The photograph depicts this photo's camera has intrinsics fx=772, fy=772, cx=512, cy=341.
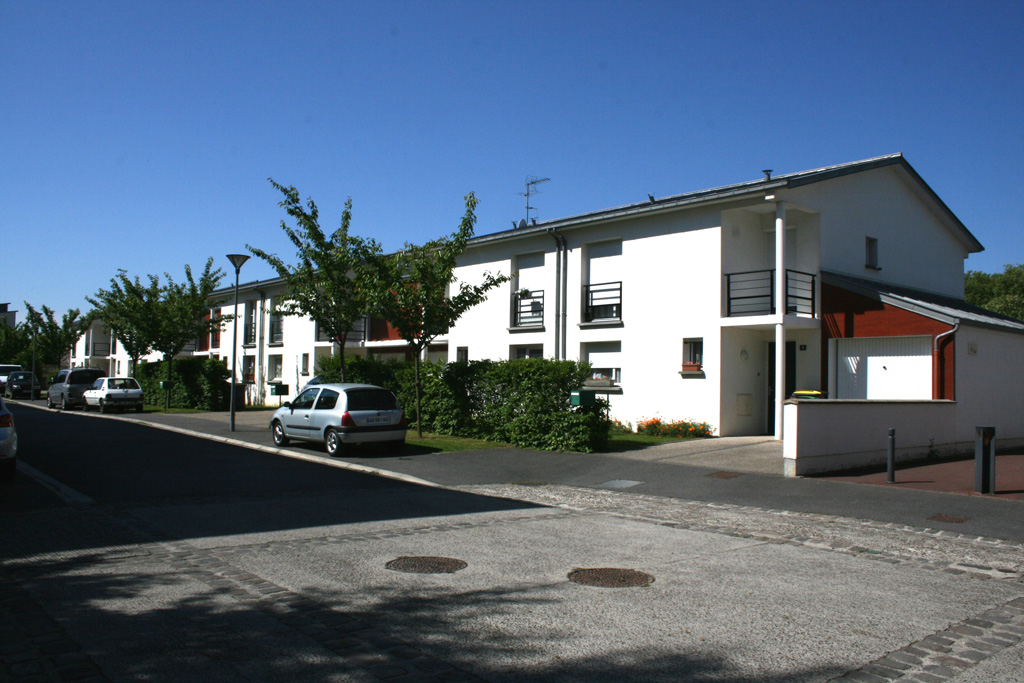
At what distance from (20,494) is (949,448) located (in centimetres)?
1705

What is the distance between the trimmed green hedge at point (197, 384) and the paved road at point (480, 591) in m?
22.9

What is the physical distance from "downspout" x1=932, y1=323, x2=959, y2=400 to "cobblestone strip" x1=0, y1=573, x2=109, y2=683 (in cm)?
1752

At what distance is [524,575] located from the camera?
6527 mm

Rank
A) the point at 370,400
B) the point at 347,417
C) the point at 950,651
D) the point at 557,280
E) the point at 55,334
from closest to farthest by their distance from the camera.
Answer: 1. the point at 950,651
2. the point at 347,417
3. the point at 370,400
4. the point at 557,280
5. the point at 55,334

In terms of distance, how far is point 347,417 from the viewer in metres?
16.0

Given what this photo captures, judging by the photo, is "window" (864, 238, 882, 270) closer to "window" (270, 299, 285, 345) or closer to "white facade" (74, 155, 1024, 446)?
"white facade" (74, 155, 1024, 446)

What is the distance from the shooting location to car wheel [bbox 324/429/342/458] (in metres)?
16.1

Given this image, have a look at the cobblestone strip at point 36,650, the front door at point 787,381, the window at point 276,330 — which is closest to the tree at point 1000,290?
the front door at point 787,381

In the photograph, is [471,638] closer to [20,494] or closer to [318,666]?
[318,666]

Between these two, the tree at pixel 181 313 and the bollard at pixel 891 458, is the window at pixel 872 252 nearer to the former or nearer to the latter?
the bollard at pixel 891 458

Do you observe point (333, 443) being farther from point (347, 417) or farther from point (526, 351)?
point (526, 351)

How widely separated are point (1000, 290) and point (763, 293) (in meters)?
52.1

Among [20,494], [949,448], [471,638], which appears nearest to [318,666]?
[471,638]

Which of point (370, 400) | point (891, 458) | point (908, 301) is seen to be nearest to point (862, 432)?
point (891, 458)
